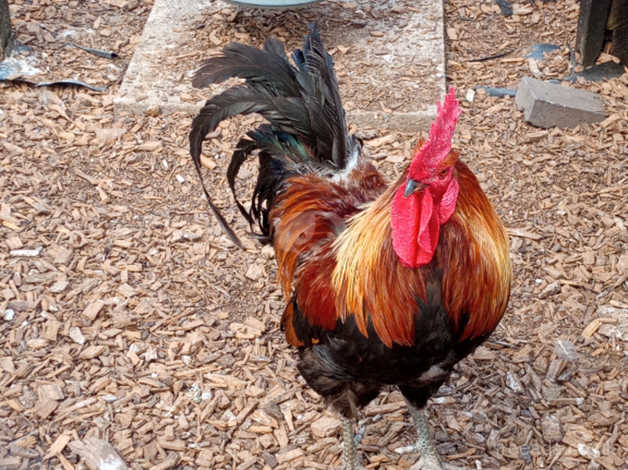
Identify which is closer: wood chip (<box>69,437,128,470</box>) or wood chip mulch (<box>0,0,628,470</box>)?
wood chip (<box>69,437,128,470</box>)

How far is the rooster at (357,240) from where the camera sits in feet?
9.57

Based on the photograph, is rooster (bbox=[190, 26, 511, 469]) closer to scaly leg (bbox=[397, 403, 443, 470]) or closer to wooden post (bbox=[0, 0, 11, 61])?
scaly leg (bbox=[397, 403, 443, 470])

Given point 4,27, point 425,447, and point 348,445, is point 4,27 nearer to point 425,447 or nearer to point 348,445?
point 348,445

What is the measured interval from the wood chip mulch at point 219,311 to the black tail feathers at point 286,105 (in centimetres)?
112

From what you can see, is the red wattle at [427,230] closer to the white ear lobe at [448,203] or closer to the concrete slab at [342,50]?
the white ear lobe at [448,203]

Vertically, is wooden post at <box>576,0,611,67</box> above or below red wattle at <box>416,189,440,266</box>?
below

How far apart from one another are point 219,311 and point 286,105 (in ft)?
4.97

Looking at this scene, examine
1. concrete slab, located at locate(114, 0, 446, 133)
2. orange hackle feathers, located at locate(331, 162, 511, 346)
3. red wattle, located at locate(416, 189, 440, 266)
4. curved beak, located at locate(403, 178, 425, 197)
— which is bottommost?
concrete slab, located at locate(114, 0, 446, 133)

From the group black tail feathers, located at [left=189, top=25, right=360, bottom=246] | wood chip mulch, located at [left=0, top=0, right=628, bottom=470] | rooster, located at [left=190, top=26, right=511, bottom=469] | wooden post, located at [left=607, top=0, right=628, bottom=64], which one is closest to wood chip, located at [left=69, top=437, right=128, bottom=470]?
wood chip mulch, located at [left=0, top=0, right=628, bottom=470]

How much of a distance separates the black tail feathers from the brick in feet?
8.09

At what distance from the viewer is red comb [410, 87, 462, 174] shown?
2.74 meters

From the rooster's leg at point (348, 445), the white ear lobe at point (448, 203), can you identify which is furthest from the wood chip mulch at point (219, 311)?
the white ear lobe at point (448, 203)

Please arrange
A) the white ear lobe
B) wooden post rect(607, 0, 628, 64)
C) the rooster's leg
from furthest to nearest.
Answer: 1. wooden post rect(607, 0, 628, 64)
2. the rooster's leg
3. the white ear lobe

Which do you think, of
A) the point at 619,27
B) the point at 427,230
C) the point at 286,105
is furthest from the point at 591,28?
the point at 427,230
